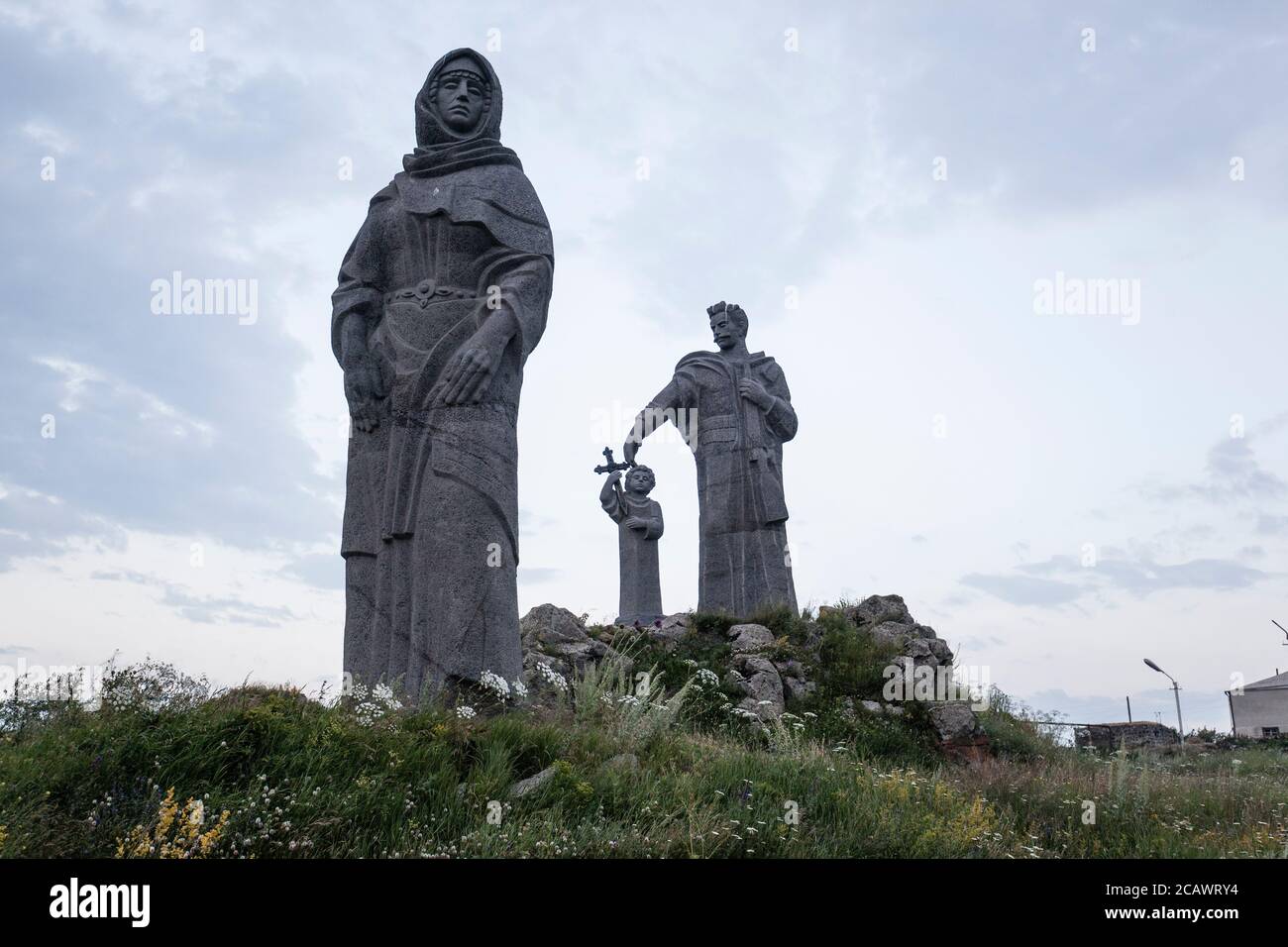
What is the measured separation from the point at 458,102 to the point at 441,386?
240cm

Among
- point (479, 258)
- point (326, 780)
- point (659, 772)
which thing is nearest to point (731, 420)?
point (479, 258)

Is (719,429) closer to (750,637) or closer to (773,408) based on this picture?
(773,408)

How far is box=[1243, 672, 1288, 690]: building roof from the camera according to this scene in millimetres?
28630

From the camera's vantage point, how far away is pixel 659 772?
20.4ft

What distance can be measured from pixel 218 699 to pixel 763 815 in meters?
3.08

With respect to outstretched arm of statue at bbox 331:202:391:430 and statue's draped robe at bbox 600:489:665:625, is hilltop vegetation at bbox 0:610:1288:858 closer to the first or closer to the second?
outstretched arm of statue at bbox 331:202:391:430

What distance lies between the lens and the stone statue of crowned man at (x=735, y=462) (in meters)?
17.7

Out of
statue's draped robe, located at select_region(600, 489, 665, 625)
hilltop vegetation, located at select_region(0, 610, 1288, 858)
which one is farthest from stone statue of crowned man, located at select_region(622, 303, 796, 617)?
hilltop vegetation, located at select_region(0, 610, 1288, 858)

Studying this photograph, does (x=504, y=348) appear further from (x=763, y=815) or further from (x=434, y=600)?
(x=763, y=815)

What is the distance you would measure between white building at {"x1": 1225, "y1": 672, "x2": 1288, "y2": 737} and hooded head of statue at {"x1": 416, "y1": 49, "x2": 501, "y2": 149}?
27.7 metres

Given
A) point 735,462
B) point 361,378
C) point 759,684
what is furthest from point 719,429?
point 361,378

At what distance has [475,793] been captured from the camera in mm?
5133

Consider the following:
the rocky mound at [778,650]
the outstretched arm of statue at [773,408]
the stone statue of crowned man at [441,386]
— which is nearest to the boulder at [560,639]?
the rocky mound at [778,650]
